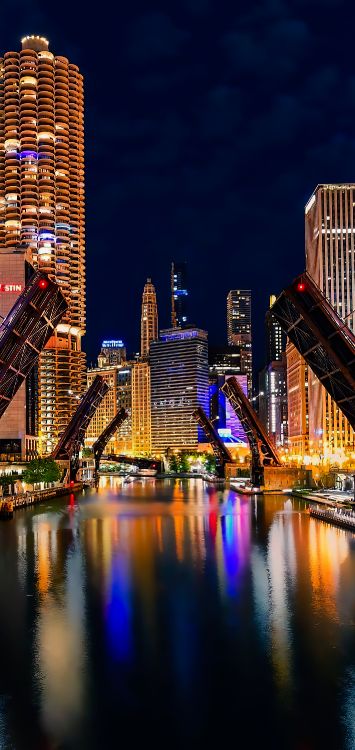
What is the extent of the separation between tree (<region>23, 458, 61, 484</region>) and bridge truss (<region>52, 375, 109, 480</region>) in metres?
4.41

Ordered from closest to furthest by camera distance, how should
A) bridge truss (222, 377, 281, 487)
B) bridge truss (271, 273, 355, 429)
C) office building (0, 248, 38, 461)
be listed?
bridge truss (271, 273, 355, 429) < bridge truss (222, 377, 281, 487) < office building (0, 248, 38, 461)

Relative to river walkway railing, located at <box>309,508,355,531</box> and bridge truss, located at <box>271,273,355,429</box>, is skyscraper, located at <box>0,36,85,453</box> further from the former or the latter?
bridge truss, located at <box>271,273,355,429</box>

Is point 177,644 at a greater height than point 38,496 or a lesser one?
greater

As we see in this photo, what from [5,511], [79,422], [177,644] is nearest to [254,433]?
A: [79,422]

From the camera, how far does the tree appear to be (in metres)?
75.9

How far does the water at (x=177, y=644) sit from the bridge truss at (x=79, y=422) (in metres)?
41.8

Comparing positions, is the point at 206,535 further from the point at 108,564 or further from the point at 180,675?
the point at 180,675

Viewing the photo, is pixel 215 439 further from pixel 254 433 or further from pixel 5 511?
pixel 5 511

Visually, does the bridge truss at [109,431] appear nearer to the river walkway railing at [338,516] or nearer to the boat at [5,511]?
the boat at [5,511]

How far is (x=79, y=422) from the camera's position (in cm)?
8119

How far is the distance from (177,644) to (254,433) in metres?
58.7

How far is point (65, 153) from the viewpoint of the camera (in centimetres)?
17112

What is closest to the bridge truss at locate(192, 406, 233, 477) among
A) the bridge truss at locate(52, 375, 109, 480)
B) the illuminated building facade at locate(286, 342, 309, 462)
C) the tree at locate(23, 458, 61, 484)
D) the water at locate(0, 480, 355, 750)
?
the bridge truss at locate(52, 375, 109, 480)

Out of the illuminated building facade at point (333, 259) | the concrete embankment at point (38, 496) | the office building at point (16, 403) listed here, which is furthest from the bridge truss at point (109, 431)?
the illuminated building facade at point (333, 259)
